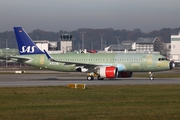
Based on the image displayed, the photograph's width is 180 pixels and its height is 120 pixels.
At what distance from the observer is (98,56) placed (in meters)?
61.3

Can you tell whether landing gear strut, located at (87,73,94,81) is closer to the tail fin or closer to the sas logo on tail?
the tail fin

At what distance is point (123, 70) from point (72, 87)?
59.9 feet

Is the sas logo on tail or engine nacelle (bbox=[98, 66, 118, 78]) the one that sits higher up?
the sas logo on tail

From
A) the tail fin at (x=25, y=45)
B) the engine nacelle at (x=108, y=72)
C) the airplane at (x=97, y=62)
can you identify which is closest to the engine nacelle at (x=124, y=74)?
the airplane at (x=97, y=62)

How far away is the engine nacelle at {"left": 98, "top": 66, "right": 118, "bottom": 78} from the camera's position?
56.6 metres

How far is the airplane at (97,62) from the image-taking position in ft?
192

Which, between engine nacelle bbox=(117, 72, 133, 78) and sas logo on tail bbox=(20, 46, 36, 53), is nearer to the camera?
engine nacelle bbox=(117, 72, 133, 78)

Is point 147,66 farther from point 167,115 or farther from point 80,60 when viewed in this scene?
point 167,115

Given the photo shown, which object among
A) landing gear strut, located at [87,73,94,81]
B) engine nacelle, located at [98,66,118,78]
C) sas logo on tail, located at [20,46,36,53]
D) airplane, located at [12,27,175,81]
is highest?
sas logo on tail, located at [20,46,36,53]

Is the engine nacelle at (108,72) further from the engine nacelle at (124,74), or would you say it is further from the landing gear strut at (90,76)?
the engine nacelle at (124,74)

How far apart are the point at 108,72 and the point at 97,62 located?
15.0 feet

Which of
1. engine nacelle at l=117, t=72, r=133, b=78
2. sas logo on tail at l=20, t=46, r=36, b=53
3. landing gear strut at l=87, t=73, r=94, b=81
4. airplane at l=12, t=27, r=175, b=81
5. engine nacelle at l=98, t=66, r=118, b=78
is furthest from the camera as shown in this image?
sas logo on tail at l=20, t=46, r=36, b=53

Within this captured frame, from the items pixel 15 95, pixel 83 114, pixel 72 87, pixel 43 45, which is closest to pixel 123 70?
pixel 72 87

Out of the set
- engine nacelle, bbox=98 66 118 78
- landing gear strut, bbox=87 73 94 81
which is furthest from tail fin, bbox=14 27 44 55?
engine nacelle, bbox=98 66 118 78
